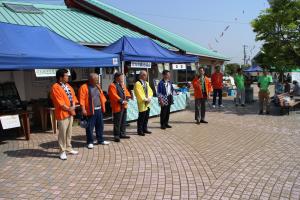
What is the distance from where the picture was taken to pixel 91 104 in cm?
723

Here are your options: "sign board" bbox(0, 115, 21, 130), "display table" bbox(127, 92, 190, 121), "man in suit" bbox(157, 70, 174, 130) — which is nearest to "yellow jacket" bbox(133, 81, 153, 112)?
"man in suit" bbox(157, 70, 174, 130)

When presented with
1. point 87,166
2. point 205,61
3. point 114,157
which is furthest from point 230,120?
point 205,61

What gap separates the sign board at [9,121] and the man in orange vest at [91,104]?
1.80 m

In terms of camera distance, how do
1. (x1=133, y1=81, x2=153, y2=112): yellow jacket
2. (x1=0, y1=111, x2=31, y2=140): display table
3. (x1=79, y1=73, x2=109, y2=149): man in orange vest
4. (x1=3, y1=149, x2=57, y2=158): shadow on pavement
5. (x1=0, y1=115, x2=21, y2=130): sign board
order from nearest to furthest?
1. (x1=3, y1=149, x2=57, y2=158): shadow on pavement
2. (x1=79, y1=73, x2=109, y2=149): man in orange vest
3. (x1=0, y1=115, x2=21, y2=130): sign board
4. (x1=0, y1=111, x2=31, y2=140): display table
5. (x1=133, y1=81, x2=153, y2=112): yellow jacket

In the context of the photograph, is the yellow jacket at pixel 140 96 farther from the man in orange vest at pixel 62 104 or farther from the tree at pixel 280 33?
the tree at pixel 280 33

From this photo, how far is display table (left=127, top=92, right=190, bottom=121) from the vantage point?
10.7 m

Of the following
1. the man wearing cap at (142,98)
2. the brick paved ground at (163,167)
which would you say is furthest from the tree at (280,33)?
the man wearing cap at (142,98)

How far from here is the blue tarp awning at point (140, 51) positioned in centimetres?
1062

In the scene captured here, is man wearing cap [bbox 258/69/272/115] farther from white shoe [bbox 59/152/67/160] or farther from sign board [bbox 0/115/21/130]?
sign board [bbox 0/115/21/130]

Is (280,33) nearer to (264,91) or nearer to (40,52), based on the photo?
(264,91)

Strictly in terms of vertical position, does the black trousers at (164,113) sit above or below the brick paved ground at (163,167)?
above

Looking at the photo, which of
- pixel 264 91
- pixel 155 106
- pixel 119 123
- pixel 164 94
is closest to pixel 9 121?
pixel 119 123

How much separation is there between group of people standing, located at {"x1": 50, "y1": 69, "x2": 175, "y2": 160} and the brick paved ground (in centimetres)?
33

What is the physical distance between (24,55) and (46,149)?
2.09 m
